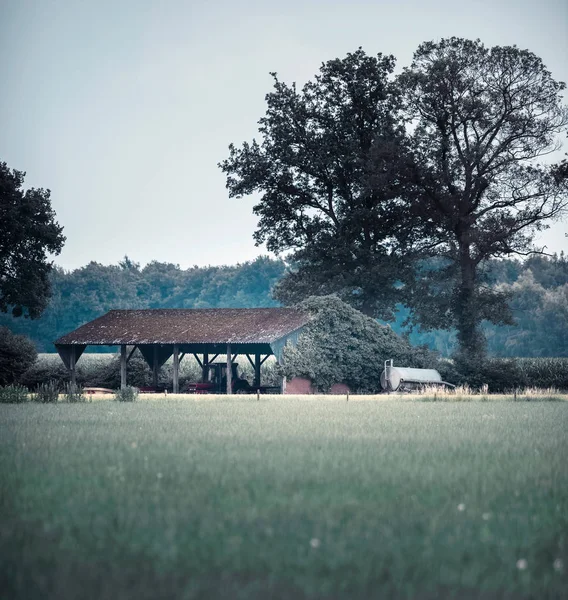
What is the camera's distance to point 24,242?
188 ft

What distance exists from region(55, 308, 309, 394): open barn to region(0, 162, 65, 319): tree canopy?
394 inches

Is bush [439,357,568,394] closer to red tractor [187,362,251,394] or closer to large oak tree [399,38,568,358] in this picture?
large oak tree [399,38,568,358]

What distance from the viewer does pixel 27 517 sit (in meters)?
7.84

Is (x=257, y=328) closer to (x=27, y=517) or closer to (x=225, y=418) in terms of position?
(x=225, y=418)

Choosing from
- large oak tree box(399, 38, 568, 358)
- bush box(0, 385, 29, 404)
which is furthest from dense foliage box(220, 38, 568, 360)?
bush box(0, 385, 29, 404)

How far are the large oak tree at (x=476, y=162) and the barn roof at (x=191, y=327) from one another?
1045 cm

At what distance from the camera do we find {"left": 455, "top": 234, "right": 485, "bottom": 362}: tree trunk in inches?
1896

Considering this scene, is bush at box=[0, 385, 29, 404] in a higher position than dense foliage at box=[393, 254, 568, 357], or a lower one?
lower

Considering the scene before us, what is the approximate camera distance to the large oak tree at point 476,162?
4828cm

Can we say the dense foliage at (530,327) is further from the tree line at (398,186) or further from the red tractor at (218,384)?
A: the red tractor at (218,384)

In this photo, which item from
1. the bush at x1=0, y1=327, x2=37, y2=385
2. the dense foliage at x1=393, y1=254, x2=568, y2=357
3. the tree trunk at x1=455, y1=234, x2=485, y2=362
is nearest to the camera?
the bush at x1=0, y1=327, x2=37, y2=385

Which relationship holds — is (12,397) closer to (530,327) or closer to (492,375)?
(492,375)

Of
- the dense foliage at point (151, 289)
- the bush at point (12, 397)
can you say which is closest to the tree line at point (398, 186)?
the bush at point (12, 397)

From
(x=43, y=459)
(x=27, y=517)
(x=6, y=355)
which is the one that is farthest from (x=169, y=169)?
(x=27, y=517)
